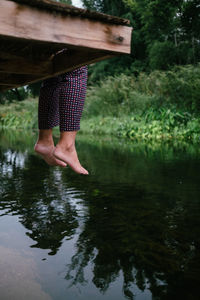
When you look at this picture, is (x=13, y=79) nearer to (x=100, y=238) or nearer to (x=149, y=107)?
(x=100, y=238)

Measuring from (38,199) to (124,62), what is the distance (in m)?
19.7

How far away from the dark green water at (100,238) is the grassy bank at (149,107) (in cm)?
530

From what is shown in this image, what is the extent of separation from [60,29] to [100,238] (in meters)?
1.19

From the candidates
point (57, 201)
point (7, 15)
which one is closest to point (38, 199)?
point (57, 201)

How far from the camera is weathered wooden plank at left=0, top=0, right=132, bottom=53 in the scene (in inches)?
42.9

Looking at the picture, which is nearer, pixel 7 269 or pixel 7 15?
pixel 7 15

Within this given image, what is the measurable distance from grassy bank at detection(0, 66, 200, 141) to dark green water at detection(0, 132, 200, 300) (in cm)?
530

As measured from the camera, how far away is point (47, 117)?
2.14m

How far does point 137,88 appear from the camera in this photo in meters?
11.1

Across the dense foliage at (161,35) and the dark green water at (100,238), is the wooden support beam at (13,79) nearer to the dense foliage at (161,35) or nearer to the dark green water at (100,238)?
the dark green water at (100,238)

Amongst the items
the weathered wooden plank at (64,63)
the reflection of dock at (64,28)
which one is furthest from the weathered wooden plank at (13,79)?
the reflection of dock at (64,28)

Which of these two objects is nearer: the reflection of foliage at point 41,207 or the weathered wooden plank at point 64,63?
the weathered wooden plank at point 64,63

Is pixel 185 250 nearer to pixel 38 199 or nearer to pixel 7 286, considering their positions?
pixel 7 286

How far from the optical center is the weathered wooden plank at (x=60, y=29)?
1.09 m
